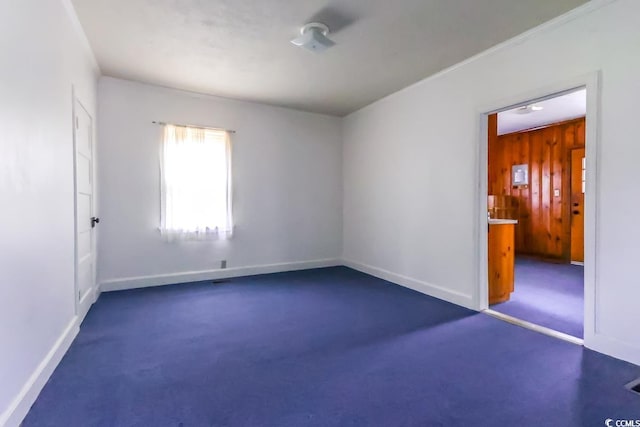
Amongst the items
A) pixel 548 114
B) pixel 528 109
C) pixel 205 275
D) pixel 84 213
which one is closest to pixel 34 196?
pixel 84 213

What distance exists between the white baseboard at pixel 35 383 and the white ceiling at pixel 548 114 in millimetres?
5663

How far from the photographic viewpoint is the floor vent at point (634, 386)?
1891 mm

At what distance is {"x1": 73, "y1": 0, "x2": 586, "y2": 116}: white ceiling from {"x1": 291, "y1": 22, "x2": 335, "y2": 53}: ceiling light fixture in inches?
2.6

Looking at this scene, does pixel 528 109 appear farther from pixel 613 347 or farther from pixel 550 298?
pixel 613 347

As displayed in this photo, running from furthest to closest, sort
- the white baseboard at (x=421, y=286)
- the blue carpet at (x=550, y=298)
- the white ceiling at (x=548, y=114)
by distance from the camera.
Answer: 1. the white ceiling at (x=548, y=114)
2. the white baseboard at (x=421, y=286)
3. the blue carpet at (x=550, y=298)

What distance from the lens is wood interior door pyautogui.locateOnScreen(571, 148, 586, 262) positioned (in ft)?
19.5

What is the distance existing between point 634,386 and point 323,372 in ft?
6.26

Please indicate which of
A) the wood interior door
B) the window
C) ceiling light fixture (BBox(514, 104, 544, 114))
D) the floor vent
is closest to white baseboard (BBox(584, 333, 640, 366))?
the floor vent

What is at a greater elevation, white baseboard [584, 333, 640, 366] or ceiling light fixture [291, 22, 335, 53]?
ceiling light fixture [291, 22, 335, 53]

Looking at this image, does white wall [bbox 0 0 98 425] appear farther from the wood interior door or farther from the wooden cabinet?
the wood interior door

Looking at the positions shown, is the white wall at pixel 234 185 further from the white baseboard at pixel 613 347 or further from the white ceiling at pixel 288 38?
the white baseboard at pixel 613 347

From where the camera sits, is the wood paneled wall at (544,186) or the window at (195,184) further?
the wood paneled wall at (544,186)

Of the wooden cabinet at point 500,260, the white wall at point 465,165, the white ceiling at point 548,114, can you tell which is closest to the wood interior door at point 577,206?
the white ceiling at point 548,114

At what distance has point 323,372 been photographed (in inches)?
83.8
